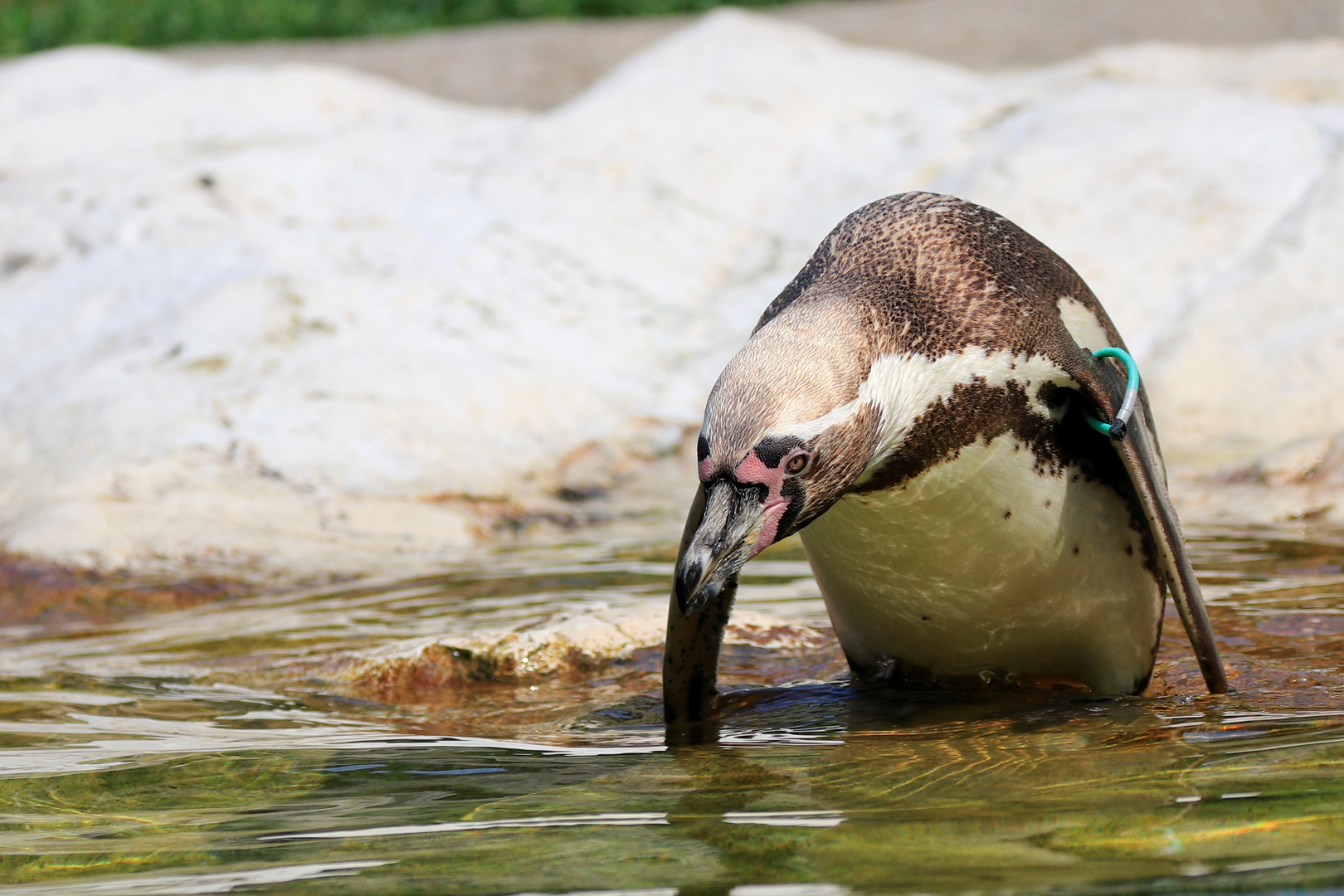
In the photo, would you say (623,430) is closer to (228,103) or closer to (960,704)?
(960,704)

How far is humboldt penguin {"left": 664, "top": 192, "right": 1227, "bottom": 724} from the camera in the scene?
7.55 ft

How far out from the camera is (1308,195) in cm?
636

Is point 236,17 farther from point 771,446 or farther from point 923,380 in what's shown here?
point 771,446

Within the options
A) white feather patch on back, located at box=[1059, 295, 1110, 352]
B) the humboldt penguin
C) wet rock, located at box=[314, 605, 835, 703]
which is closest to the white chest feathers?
the humboldt penguin

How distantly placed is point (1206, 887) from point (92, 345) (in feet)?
18.7

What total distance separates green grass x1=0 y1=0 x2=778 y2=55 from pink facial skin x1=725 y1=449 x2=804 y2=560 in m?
14.6

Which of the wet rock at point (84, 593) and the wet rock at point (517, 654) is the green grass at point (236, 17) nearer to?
the wet rock at point (84, 593)

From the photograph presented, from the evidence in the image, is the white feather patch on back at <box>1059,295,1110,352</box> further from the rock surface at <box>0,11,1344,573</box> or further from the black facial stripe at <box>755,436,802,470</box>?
the rock surface at <box>0,11,1344,573</box>

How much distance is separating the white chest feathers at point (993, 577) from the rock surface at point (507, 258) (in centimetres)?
186

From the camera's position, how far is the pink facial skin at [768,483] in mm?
2250

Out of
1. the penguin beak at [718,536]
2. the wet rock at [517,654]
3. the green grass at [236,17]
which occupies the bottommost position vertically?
the wet rock at [517,654]

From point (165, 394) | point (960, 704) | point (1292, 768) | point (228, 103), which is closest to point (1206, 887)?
point (1292, 768)

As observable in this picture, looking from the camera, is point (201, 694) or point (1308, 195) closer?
point (201, 694)

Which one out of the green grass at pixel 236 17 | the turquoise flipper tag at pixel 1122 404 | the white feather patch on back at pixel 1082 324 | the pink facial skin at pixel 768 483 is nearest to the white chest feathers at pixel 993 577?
the turquoise flipper tag at pixel 1122 404
